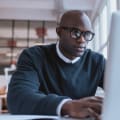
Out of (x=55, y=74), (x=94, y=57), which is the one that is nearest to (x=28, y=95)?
(x=55, y=74)

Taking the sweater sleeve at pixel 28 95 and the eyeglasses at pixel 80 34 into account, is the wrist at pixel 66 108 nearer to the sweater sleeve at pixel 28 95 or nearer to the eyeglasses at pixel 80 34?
the sweater sleeve at pixel 28 95

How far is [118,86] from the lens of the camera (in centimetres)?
47

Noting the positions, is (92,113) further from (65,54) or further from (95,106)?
(65,54)

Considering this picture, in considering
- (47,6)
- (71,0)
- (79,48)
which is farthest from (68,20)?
(47,6)

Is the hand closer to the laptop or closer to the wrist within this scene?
the wrist

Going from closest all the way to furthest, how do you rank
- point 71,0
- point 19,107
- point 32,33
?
point 19,107 < point 71,0 < point 32,33

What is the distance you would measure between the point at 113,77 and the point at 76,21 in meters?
0.70

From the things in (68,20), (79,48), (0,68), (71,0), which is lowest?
(0,68)

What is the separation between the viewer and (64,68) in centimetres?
122

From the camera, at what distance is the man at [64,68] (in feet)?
3.43

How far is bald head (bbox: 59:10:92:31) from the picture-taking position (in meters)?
1.12

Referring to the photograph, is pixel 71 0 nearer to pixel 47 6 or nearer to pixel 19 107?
pixel 47 6

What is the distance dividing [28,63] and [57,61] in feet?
0.46

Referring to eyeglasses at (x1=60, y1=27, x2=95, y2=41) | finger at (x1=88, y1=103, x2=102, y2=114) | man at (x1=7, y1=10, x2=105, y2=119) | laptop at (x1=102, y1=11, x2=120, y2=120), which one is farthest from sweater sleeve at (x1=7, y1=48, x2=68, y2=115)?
laptop at (x1=102, y1=11, x2=120, y2=120)
